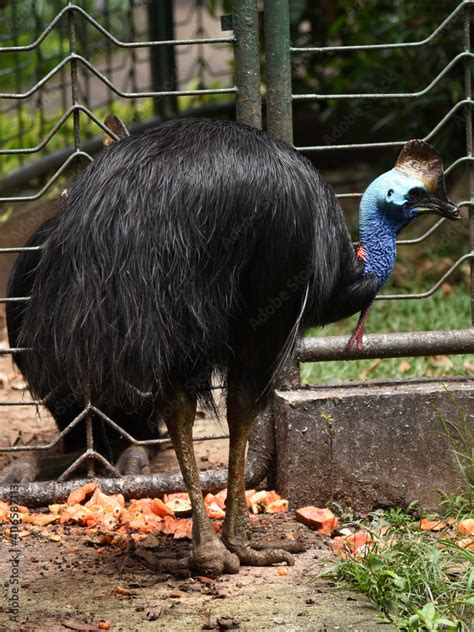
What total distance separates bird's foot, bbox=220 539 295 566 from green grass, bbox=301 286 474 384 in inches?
53.4

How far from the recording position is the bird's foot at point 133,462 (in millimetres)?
4113

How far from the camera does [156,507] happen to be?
3801 millimetres

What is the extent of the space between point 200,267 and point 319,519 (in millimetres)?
1141

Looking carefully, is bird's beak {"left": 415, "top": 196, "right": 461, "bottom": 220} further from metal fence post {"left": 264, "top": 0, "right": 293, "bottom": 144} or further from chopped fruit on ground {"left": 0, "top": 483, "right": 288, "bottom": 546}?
chopped fruit on ground {"left": 0, "top": 483, "right": 288, "bottom": 546}

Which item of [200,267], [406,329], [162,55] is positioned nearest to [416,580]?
[200,267]

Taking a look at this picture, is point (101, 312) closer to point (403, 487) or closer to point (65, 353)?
point (65, 353)

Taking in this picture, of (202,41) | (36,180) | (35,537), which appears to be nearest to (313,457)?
(35,537)

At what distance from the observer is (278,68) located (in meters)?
3.76

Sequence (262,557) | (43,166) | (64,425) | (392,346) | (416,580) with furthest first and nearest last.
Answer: (43,166)
(64,425)
(392,346)
(262,557)
(416,580)

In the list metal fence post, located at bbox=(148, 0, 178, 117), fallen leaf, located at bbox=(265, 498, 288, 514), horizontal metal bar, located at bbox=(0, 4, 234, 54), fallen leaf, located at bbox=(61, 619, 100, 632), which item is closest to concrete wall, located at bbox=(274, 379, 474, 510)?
fallen leaf, located at bbox=(265, 498, 288, 514)

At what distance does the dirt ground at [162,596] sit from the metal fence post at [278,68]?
55.6 inches

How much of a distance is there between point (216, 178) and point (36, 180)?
4.54 meters

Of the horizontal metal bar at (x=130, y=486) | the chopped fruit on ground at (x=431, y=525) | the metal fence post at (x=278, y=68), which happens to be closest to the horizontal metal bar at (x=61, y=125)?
the metal fence post at (x=278, y=68)

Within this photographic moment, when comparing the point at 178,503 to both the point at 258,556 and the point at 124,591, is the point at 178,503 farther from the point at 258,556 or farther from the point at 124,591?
the point at 124,591
